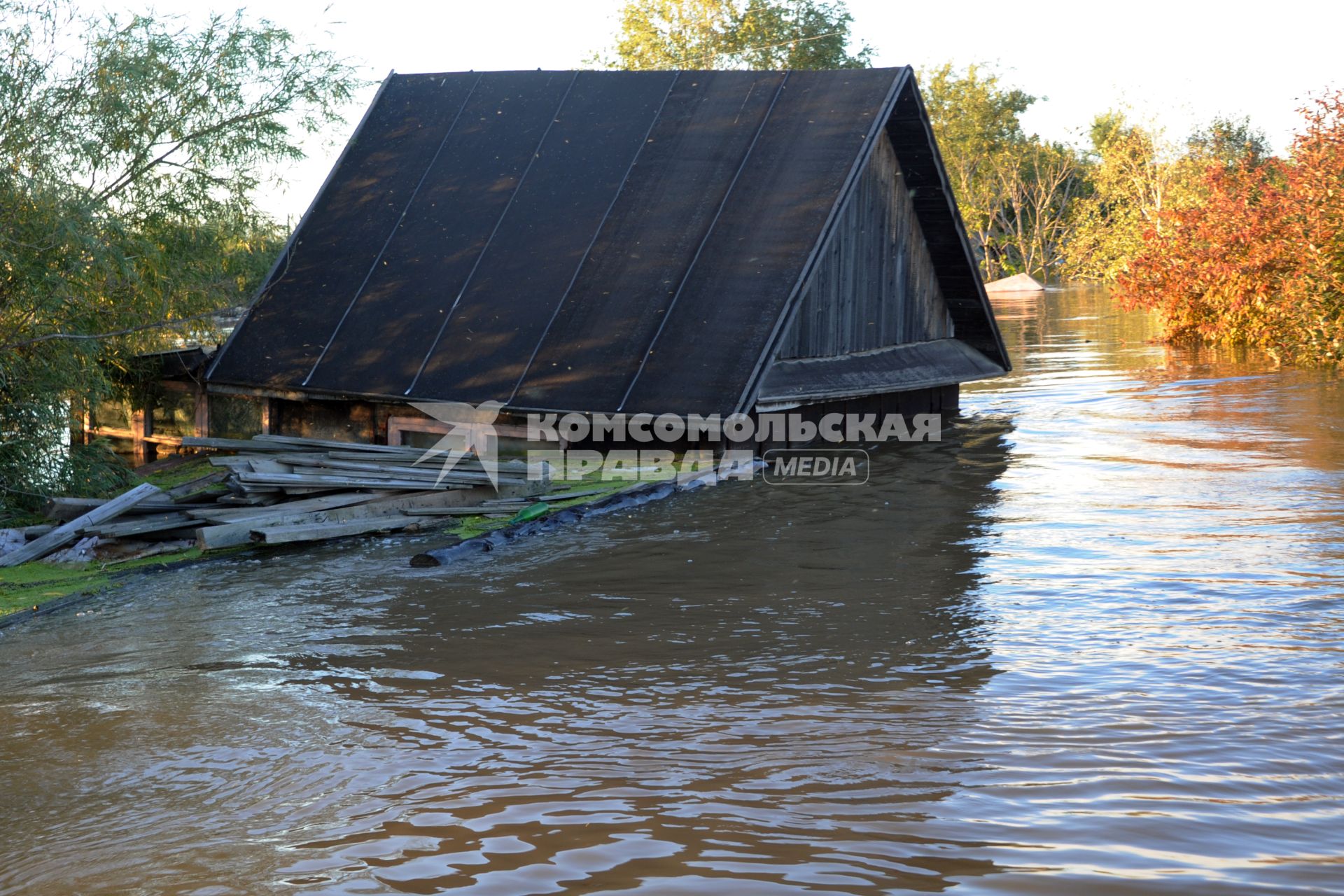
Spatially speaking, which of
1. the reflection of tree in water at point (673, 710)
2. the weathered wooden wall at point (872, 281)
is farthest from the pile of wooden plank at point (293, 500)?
the weathered wooden wall at point (872, 281)

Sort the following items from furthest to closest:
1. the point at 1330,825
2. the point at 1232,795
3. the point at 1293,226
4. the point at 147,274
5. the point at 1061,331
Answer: the point at 1061,331, the point at 1293,226, the point at 147,274, the point at 1232,795, the point at 1330,825

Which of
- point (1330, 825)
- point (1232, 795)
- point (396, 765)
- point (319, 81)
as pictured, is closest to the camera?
point (1330, 825)

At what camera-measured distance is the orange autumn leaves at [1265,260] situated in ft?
66.6

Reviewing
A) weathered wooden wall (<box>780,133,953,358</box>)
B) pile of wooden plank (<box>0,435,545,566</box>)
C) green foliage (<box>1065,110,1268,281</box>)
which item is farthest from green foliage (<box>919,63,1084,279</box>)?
pile of wooden plank (<box>0,435,545,566</box>)

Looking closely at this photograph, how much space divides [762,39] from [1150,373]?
2557 centimetres

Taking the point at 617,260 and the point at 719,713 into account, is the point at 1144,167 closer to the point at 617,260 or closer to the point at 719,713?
the point at 617,260

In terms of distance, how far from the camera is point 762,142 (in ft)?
46.6

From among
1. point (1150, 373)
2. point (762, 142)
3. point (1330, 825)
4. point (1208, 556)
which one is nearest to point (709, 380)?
point (762, 142)

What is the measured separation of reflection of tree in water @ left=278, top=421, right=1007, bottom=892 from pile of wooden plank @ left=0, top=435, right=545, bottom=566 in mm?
1497

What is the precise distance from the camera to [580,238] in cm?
1407

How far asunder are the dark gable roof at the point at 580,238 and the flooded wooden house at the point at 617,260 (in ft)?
0.09

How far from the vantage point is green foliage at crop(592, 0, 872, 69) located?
140ft

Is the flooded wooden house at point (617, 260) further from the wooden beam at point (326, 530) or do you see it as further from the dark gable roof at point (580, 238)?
the wooden beam at point (326, 530)

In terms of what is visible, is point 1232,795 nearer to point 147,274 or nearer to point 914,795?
point 914,795
